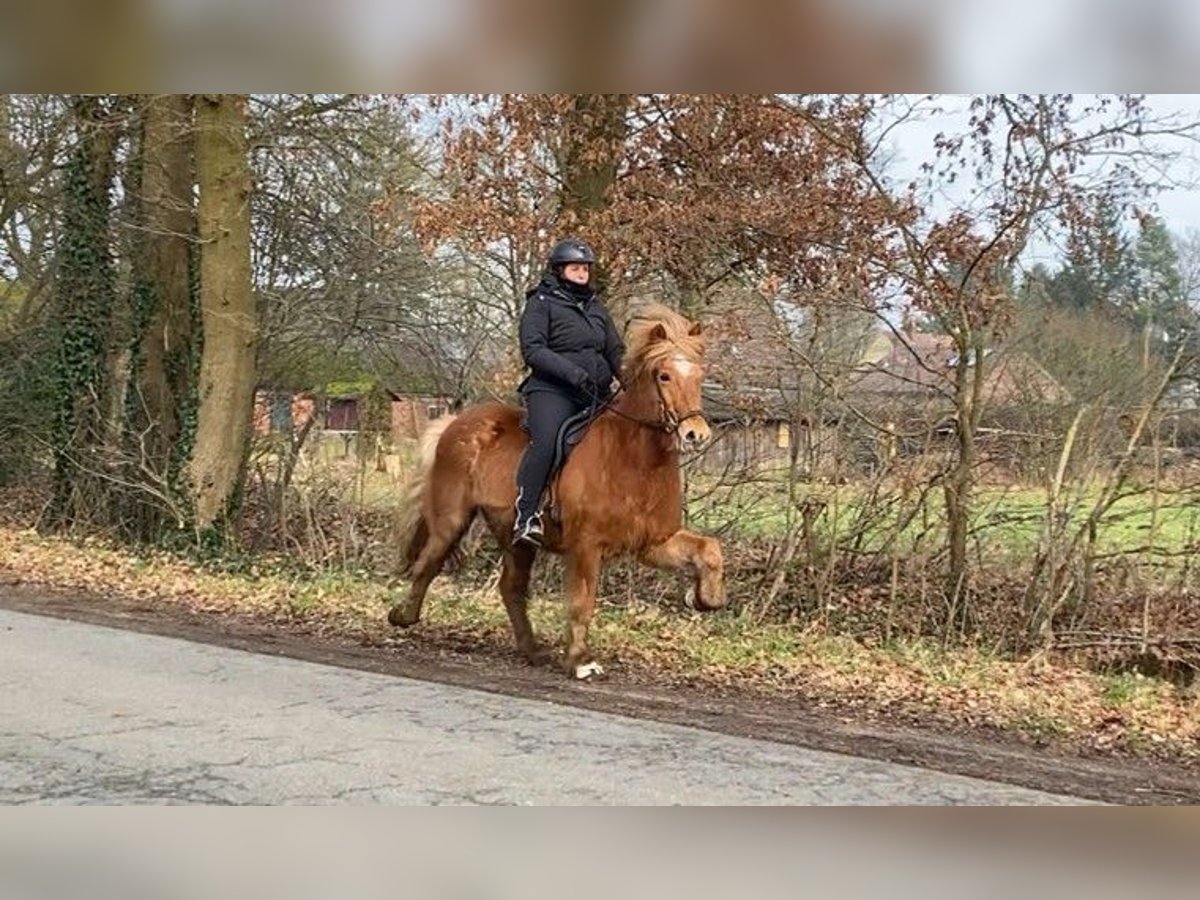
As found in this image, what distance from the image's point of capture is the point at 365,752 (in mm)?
6266

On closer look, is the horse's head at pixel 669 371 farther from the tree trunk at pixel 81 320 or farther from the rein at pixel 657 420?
the tree trunk at pixel 81 320

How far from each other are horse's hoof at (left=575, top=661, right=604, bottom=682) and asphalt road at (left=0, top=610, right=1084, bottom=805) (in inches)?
33.5

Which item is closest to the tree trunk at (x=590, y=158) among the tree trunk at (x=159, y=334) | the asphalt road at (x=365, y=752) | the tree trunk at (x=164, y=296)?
the asphalt road at (x=365, y=752)

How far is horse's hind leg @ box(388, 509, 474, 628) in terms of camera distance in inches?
380

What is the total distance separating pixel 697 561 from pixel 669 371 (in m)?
1.32

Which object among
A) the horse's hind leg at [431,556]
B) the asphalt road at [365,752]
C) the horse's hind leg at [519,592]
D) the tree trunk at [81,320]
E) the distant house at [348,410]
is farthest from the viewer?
the tree trunk at [81,320]

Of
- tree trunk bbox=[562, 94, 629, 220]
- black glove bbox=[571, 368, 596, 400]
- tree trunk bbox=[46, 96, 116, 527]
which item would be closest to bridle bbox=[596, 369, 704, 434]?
black glove bbox=[571, 368, 596, 400]

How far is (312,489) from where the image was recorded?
1633cm

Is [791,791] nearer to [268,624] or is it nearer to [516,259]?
[268,624]

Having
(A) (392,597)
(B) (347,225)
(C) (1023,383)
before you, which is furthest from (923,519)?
(B) (347,225)

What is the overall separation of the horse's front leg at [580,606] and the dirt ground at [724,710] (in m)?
0.17

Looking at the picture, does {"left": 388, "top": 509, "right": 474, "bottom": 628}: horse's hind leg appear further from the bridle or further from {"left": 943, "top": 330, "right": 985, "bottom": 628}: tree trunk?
{"left": 943, "top": 330, "right": 985, "bottom": 628}: tree trunk

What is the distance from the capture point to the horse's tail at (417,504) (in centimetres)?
991

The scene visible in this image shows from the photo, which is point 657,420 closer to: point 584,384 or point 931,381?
point 584,384
